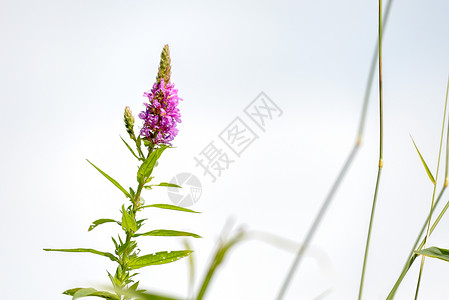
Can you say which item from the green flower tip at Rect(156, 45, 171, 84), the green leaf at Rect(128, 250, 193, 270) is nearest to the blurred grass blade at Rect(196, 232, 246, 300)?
the green leaf at Rect(128, 250, 193, 270)

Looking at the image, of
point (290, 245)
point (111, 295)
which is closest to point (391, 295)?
point (290, 245)

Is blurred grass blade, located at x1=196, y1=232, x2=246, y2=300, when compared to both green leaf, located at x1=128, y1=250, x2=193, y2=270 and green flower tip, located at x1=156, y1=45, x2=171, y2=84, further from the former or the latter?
green flower tip, located at x1=156, y1=45, x2=171, y2=84

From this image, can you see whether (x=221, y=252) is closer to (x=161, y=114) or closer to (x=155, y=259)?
(x=155, y=259)

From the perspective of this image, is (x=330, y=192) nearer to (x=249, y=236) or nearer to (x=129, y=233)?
(x=249, y=236)

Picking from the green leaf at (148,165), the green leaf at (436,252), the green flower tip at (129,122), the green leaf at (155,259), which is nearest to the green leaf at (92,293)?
the green leaf at (155,259)

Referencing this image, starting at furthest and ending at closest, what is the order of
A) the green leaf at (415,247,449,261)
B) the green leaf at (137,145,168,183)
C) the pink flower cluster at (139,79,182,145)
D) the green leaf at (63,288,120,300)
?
1. the pink flower cluster at (139,79,182,145)
2. the green leaf at (137,145,168,183)
3. the green leaf at (63,288,120,300)
4. the green leaf at (415,247,449,261)

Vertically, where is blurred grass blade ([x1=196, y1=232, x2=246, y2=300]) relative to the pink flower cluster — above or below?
below

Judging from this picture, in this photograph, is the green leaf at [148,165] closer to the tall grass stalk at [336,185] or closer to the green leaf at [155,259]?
the green leaf at [155,259]
